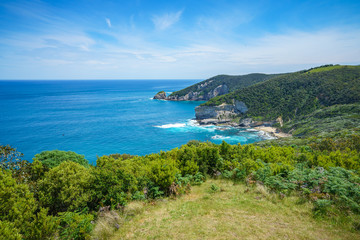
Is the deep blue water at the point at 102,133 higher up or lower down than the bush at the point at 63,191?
lower down

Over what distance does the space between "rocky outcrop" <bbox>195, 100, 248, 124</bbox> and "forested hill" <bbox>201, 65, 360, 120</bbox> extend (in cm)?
272

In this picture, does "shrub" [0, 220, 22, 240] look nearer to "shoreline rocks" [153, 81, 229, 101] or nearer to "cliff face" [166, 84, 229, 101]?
"shoreline rocks" [153, 81, 229, 101]

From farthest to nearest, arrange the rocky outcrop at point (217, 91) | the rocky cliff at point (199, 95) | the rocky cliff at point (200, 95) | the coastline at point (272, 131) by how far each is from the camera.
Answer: the rocky outcrop at point (217, 91)
the rocky cliff at point (200, 95)
the rocky cliff at point (199, 95)
the coastline at point (272, 131)

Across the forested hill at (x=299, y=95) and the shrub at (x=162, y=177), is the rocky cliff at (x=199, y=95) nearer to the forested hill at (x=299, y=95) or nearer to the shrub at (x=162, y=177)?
the forested hill at (x=299, y=95)

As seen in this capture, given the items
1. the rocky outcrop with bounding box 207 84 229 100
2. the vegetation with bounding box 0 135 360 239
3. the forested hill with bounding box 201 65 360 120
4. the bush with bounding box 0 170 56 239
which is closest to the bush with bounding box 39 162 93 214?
the vegetation with bounding box 0 135 360 239

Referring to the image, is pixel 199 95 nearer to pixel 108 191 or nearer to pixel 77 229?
pixel 108 191

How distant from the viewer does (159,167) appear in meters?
11.5

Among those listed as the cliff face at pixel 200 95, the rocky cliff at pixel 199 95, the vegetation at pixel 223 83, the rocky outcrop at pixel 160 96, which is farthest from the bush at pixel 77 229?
the vegetation at pixel 223 83

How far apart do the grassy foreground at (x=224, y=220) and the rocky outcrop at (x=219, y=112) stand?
84305mm

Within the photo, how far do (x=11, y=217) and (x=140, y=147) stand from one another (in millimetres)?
54285

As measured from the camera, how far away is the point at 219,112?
323ft

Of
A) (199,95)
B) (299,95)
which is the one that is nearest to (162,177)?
(299,95)

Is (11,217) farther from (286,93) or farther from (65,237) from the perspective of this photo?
(286,93)

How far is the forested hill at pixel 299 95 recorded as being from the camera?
85.4m
